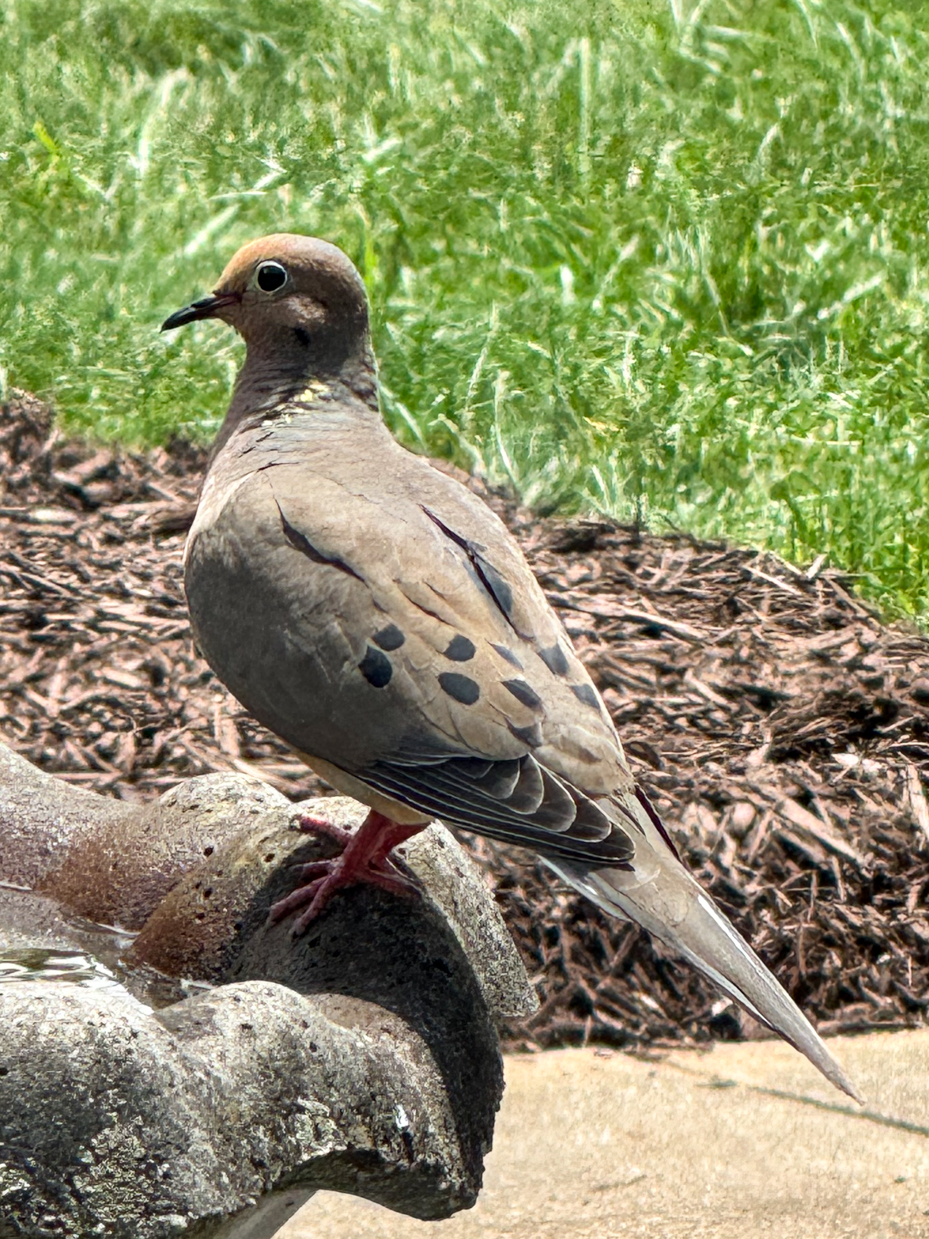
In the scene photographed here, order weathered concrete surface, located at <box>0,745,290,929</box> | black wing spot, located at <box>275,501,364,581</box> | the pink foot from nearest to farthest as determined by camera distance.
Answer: the pink foot < black wing spot, located at <box>275,501,364,581</box> < weathered concrete surface, located at <box>0,745,290,929</box>

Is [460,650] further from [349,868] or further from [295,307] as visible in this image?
[295,307]

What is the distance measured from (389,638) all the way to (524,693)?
274 mm

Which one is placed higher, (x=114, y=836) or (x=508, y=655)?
(x=508, y=655)

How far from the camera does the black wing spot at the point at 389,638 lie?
348 cm

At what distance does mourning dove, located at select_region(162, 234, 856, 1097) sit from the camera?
3.23 meters

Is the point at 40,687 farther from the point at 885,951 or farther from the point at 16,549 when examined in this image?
the point at 885,951

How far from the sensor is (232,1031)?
262 cm

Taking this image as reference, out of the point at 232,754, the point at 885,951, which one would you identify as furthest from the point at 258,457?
the point at 885,951

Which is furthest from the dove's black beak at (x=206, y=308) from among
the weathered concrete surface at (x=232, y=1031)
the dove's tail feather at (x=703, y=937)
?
the dove's tail feather at (x=703, y=937)

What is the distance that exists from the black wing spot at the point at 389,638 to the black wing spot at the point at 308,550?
126 mm

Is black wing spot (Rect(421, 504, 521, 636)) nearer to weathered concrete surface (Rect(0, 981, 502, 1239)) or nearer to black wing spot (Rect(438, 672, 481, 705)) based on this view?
black wing spot (Rect(438, 672, 481, 705))

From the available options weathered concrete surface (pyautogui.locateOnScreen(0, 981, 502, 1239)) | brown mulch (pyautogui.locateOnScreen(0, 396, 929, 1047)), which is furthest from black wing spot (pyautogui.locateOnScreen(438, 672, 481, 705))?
brown mulch (pyautogui.locateOnScreen(0, 396, 929, 1047))

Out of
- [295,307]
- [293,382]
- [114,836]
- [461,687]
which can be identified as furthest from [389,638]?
[295,307]

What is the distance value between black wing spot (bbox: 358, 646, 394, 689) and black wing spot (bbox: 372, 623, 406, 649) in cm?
2
